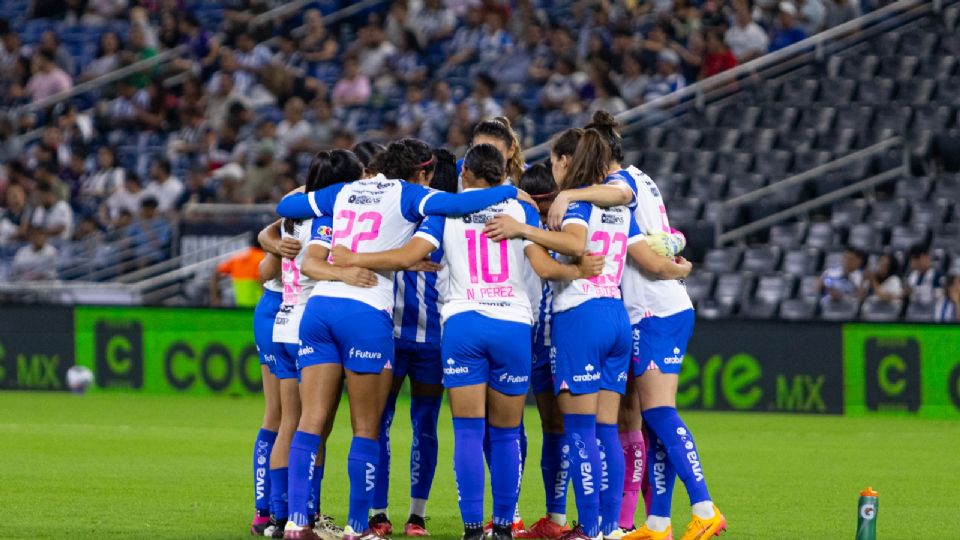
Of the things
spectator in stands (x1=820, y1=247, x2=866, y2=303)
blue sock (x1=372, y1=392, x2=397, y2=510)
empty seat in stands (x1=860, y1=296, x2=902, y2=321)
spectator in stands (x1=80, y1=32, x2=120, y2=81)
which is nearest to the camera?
blue sock (x1=372, y1=392, x2=397, y2=510)

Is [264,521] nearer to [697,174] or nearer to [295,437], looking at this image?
[295,437]

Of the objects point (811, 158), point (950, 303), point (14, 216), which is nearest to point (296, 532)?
point (950, 303)

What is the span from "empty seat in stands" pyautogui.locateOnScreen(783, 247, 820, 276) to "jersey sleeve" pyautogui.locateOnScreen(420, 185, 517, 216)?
12.3 meters

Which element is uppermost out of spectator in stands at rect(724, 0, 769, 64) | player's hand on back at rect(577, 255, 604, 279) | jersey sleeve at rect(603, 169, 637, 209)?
spectator in stands at rect(724, 0, 769, 64)

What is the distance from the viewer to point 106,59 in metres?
27.5

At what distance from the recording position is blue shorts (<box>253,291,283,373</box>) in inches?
369

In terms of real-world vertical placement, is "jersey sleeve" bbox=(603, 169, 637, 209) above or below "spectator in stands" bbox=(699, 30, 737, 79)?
below

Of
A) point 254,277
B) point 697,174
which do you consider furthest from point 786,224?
point 254,277

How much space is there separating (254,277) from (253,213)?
2.68 meters

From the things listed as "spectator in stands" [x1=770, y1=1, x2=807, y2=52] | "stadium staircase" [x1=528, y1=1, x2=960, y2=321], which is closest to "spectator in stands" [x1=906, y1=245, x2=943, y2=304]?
"stadium staircase" [x1=528, y1=1, x2=960, y2=321]

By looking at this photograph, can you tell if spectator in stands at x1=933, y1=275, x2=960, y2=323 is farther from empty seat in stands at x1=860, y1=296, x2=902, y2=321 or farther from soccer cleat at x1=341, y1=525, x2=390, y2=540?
soccer cleat at x1=341, y1=525, x2=390, y2=540

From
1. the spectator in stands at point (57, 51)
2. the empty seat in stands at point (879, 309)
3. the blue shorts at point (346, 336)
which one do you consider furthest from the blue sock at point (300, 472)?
the spectator in stands at point (57, 51)

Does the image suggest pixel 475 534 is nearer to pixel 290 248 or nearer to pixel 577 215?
pixel 577 215

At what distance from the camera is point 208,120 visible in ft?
83.6
